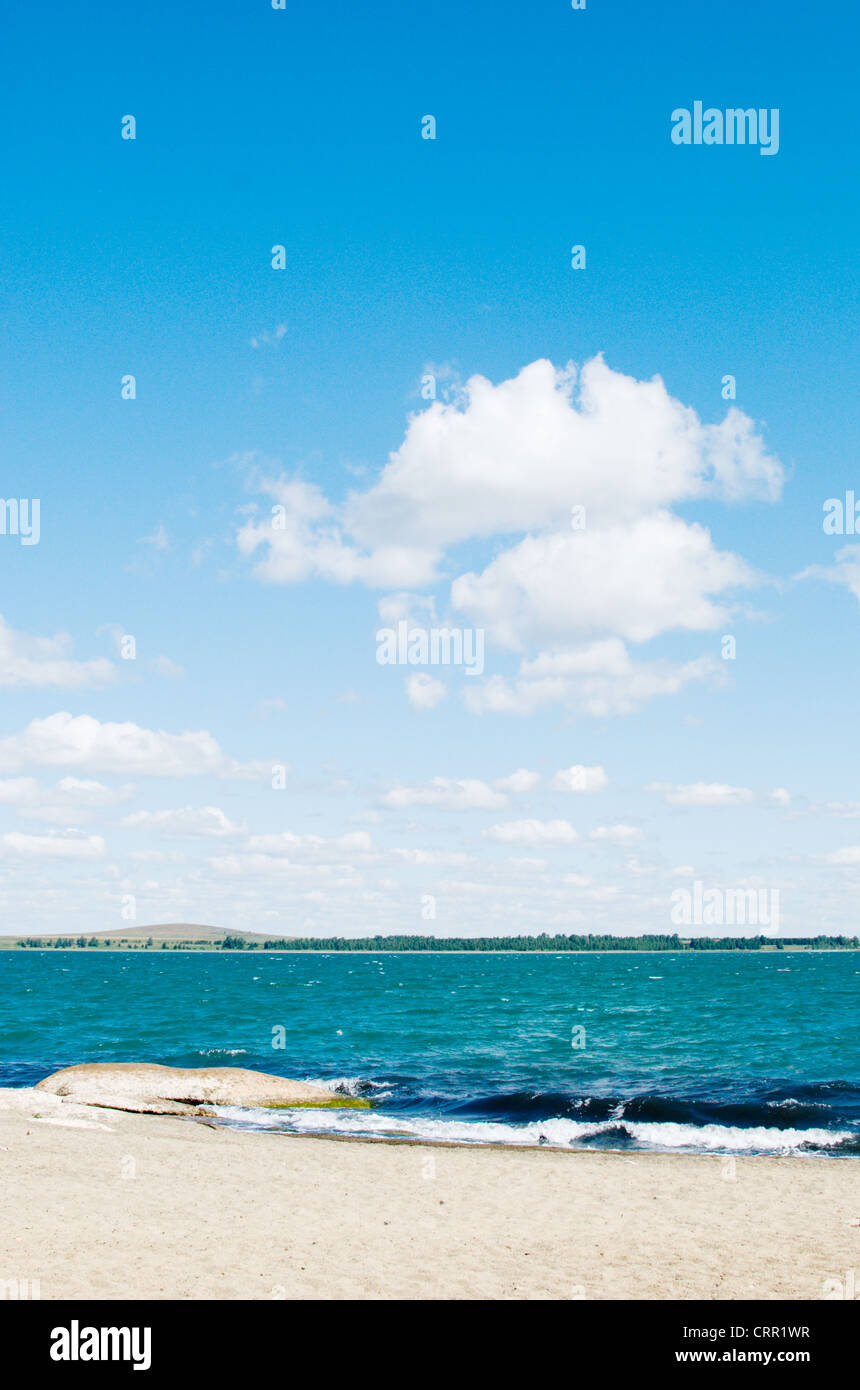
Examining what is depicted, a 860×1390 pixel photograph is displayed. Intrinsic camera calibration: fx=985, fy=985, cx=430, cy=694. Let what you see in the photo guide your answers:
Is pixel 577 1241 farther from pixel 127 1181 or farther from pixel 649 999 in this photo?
pixel 649 999

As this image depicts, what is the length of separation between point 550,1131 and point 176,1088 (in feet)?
47.1

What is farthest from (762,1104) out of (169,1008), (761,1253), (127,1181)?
(169,1008)

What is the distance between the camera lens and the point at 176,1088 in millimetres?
37281

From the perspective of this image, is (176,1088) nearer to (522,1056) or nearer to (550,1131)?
(550,1131)

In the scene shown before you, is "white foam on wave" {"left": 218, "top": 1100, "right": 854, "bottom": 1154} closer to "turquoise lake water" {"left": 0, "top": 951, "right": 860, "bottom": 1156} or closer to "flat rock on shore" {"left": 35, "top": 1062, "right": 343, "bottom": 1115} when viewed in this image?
"turquoise lake water" {"left": 0, "top": 951, "right": 860, "bottom": 1156}

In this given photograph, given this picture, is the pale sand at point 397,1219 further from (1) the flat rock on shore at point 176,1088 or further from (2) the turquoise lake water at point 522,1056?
(1) the flat rock on shore at point 176,1088

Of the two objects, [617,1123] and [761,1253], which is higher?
[761,1253]

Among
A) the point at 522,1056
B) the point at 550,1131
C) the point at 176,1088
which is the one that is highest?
the point at 176,1088

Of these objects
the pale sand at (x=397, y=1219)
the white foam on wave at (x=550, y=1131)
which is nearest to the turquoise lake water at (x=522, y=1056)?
the white foam on wave at (x=550, y=1131)

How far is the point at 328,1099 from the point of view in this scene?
1481 inches

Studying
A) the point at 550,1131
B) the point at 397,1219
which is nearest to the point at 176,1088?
the point at 550,1131

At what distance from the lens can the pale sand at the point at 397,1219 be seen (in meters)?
14.0
